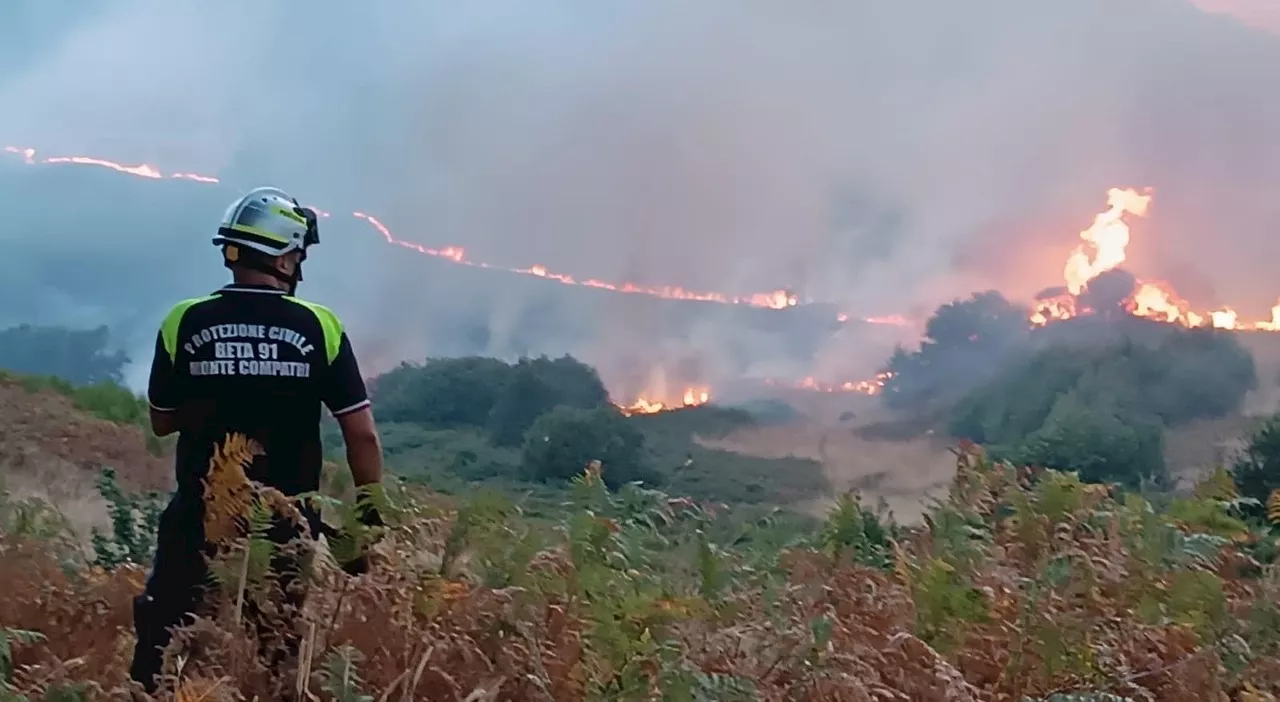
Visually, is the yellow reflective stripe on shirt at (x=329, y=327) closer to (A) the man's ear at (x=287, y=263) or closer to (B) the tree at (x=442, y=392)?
(A) the man's ear at (x=287, y=263)

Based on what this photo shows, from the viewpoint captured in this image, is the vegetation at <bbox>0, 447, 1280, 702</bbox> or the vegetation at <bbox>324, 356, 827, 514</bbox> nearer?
the vegetation at <bbox>0, 447, 1280, 702</bbox>

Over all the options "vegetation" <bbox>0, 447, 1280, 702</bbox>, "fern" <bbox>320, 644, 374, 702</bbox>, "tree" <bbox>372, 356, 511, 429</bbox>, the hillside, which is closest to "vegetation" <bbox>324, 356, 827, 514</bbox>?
"tree" <bbox>372, 356, 511, 429</bbox>

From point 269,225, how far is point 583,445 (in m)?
14.0

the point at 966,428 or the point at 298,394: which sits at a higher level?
the point at 966,428

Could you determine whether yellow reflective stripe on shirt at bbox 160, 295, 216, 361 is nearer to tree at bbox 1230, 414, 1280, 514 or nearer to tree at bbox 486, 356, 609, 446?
tree at bbox 1230, 414, 1280, 514

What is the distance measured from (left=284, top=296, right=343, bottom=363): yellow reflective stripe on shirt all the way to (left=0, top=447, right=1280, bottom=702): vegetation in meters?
0.53

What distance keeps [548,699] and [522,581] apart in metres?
0.45

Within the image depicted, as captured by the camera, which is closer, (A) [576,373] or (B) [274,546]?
(B) [274,546]

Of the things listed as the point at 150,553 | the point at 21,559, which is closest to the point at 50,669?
the point at 21,559

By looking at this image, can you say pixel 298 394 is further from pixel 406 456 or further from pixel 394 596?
pixel 406 456

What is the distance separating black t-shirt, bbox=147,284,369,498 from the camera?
3.69 metres

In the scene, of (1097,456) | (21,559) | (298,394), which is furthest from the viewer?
(1097,456)

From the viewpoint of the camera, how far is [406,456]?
1886 cm

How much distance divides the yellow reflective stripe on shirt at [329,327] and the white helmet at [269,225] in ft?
0.60
